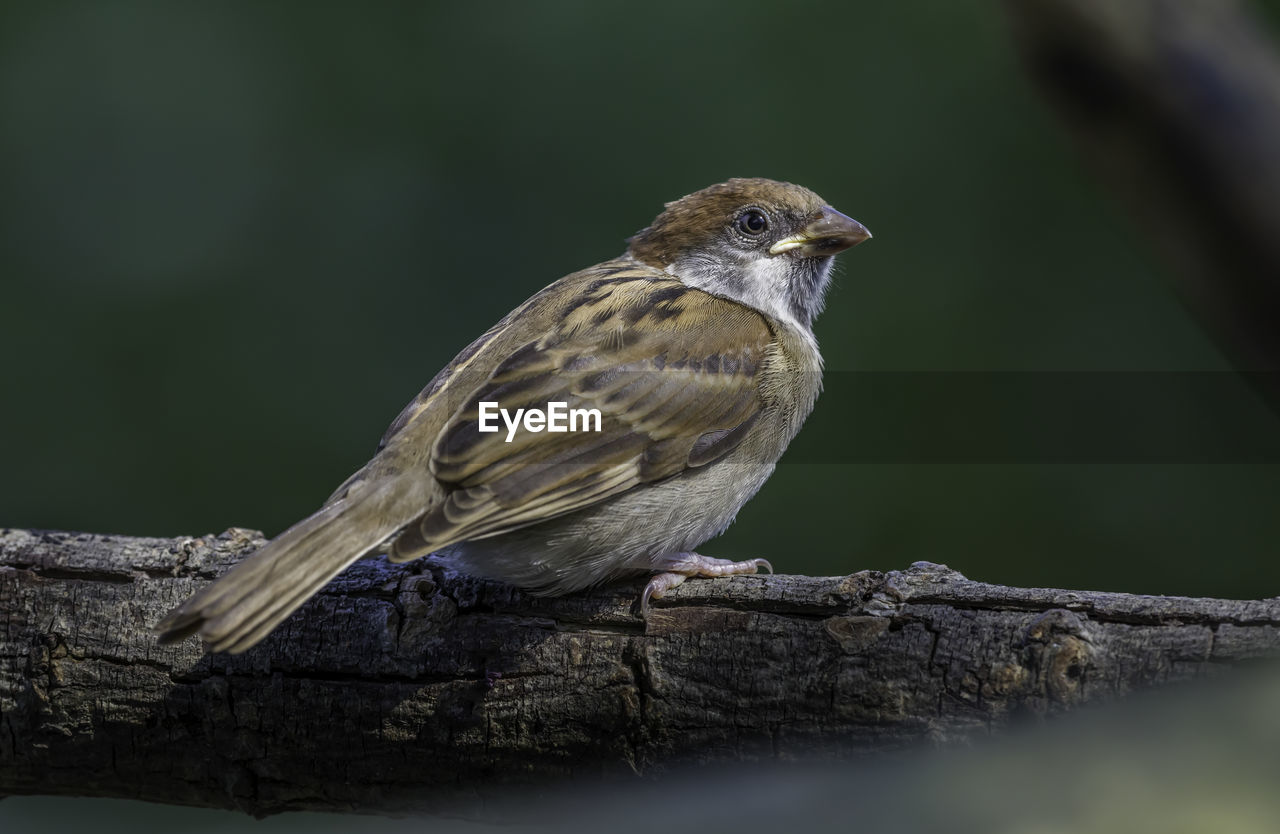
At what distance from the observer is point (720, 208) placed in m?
4.71

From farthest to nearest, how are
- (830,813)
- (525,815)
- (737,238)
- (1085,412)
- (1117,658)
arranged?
(1085,412), (737,238), (525,815), (1117,658), (830,813)

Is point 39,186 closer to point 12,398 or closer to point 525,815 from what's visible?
point 12,398

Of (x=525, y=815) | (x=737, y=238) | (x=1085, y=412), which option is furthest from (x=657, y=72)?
(x=525, y=815)

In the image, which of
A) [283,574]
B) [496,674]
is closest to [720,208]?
[496,674]

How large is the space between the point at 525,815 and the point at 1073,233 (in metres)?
4.81

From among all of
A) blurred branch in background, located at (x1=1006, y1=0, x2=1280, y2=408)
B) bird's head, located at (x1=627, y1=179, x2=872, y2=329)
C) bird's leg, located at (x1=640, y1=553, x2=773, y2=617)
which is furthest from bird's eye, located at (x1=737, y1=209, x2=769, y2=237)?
bird's leg, located at (x1=640, y1=553, x2=773, y2=617)

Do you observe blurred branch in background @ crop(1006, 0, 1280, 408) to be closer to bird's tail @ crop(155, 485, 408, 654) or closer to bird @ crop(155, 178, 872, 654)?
bird @ crop(155, 178, 872, 654)

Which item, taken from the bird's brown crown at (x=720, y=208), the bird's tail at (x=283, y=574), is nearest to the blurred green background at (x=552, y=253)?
the bird's brown crown at (x=720, y=208)

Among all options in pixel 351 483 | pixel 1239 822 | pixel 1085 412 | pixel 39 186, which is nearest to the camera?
pixel 1239 822

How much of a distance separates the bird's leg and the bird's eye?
1531mm

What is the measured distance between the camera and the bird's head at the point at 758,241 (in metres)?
4.66

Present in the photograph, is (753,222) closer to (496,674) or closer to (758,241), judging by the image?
(758,241)

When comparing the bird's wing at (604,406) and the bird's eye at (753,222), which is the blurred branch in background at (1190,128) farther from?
the bird's wing at (604,406)

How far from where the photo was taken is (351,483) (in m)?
3.46
